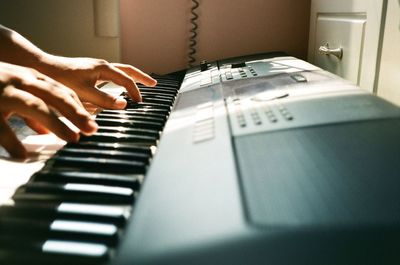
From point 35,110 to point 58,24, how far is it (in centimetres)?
96

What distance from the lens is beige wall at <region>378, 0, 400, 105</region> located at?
0.79 metres

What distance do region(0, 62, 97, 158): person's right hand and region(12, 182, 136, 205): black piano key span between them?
0.47ft

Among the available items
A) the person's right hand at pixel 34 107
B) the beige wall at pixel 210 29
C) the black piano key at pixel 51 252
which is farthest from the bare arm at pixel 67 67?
the beige wall at pixel 210 29

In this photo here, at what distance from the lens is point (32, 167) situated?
1.83 feet

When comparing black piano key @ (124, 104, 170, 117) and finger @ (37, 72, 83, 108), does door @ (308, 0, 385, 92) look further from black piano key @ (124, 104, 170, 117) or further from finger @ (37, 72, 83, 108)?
finger @ (37, 72, 83, 108)

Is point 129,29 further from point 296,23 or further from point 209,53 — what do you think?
point 296,23

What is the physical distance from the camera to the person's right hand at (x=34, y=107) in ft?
1.95

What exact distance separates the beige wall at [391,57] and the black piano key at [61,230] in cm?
64

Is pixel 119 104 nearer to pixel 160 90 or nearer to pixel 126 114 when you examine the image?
pixel 126 114

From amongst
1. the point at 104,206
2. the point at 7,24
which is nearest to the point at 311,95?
the point at 104,206

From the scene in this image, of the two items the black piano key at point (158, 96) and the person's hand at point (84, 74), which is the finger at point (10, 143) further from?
the black piano key at point (158, 96)

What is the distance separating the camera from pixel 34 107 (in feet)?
1.96

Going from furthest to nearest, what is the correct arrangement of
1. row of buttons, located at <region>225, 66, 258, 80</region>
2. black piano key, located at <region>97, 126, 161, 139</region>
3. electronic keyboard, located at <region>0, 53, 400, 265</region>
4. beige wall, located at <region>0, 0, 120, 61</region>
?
1. beige wall, located at <region>0, 0, 120, 61</region>
2. row of buttons, located at <region>225, 66, 258, 80</region>
3. black piano key, located at <region>97, 126, 161, 139</region>
4. electronic keyboard, located at <region>0, 53, 400, 265</region>

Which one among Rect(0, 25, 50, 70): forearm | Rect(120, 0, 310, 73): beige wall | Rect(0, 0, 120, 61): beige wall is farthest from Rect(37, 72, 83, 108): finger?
Rect(120, 0, 310, 73): beige wall
